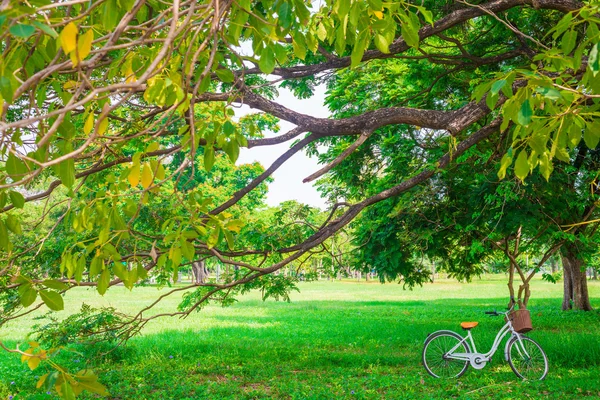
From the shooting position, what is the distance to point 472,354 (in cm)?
799

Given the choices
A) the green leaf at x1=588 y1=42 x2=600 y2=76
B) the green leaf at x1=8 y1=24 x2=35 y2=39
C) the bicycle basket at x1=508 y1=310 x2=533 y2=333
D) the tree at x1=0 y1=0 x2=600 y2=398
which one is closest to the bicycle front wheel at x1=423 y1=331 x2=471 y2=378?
the bicycle basket at x1=508 y1=310 x2=533 y2=333

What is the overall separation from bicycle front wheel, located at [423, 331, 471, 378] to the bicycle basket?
0.89 metres

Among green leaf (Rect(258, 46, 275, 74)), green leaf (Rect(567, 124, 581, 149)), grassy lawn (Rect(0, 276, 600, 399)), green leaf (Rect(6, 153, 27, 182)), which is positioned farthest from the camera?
grassy lawn (Rect(0, 276, 600, 399))

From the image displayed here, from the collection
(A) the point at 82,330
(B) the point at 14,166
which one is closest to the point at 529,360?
(A) the point at 82,330

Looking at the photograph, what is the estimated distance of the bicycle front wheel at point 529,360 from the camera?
7.93m

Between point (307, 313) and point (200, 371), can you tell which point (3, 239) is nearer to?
point (200, 371)

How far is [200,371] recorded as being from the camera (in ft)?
29.6

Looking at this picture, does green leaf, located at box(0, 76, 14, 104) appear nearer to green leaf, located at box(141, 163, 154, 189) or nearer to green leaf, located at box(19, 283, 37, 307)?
green leaf, located at box(141, 163, 154, 189)

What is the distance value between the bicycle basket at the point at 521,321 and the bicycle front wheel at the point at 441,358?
0.89m

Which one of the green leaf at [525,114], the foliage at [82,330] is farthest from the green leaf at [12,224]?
the foliage at [82,330]

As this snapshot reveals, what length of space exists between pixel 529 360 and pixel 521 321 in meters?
0.84

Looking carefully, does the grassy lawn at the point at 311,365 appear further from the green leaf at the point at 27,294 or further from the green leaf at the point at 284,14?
the green leaf at the point at 284,14

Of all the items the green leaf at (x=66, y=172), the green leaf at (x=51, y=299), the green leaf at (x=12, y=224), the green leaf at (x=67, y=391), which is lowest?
the green leaf at (x=67, y=391)

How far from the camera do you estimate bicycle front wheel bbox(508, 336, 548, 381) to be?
7.93 m
